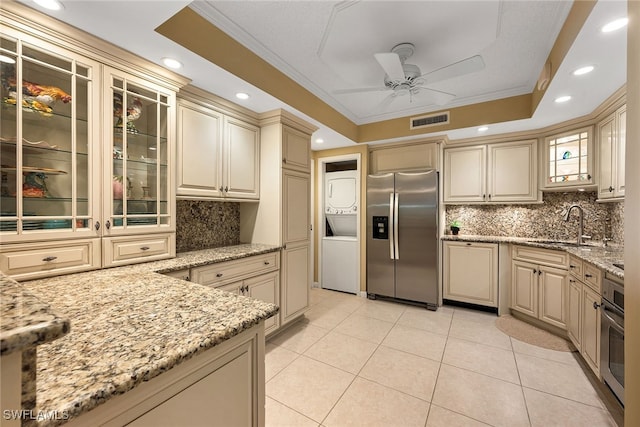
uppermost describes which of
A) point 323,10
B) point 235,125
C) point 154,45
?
point 323,10

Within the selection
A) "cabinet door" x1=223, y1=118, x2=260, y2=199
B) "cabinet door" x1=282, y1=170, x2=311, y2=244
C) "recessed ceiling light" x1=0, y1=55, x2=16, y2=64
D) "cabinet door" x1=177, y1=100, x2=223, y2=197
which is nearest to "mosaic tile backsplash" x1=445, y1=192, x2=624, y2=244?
"cabinet door" x1=282, y1=170, x2=311, y2=244

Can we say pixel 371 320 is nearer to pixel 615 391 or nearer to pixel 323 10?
pixel 615 391

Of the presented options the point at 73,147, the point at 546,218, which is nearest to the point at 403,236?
the point at 546,218

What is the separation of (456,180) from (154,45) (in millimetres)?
3650

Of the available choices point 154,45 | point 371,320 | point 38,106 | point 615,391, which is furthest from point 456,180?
point 38,106

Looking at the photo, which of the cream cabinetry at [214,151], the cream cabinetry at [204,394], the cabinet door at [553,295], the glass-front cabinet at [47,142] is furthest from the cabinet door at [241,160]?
→ the cabinet door at [553,295]

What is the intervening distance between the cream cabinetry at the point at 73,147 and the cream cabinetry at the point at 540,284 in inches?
145

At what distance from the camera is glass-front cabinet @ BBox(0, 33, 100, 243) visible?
1318 millimetres

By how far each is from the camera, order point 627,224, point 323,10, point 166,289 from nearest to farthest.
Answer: point 627,224, point 166,289, point 323,10

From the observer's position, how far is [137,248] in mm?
1791

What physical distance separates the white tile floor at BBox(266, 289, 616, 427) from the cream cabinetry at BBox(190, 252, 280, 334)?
51 centimetres

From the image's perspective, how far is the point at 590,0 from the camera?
1.39 m

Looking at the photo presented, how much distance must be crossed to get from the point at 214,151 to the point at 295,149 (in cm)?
90

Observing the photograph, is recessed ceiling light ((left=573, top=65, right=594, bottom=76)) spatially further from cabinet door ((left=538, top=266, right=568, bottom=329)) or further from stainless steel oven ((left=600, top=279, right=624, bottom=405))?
cabinet door ((left=538, top=266, right=568, bottom=329))
